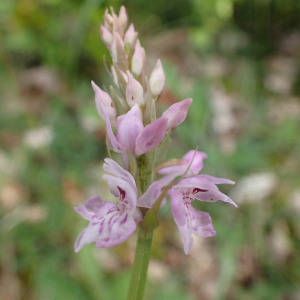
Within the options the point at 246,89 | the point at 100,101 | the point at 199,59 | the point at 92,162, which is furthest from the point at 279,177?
the point at 100,101

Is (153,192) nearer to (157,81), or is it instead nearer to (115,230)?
(115,230)

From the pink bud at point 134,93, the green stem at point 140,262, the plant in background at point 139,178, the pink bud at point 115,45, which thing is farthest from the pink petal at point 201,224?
the pink bud at point 115,45

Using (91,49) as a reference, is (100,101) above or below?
above

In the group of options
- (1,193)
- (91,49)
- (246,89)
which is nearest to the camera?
(1,193)

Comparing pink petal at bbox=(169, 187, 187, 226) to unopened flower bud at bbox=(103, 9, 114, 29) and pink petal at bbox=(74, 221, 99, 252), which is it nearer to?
pink petal at bbox=(74, 221, 99, 252)

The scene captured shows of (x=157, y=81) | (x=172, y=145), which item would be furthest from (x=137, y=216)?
(x=172, y=145)

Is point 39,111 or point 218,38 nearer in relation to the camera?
point 39,111

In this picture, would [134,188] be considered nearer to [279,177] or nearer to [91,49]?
[279,177]

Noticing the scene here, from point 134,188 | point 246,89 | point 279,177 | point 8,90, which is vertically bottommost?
point 279,177
